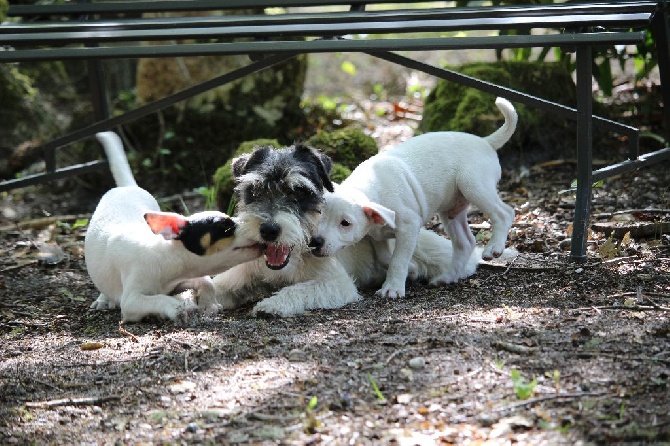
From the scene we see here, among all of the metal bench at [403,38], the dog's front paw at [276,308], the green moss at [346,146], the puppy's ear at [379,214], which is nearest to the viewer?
the dog's front paw at [276,308]

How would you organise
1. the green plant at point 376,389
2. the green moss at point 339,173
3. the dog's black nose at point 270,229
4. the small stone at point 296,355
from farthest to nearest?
the green moss at point 339,173 → the dog's black nose at point 270,229 → the small stone at point 296,355 → the green plant at point 376,389

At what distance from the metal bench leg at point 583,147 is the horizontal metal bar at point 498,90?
0.34 ft

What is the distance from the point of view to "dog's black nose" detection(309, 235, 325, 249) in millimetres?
5527

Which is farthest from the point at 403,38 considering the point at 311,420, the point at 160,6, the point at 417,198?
the point at 311,420

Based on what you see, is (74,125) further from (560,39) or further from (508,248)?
(560,39)

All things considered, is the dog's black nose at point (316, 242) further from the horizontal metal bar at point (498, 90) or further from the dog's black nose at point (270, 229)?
the horizontal metal bar at point (498, 90)

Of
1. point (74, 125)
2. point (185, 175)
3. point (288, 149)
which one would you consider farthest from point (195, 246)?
point (74, 125)

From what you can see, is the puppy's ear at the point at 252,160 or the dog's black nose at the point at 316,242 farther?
the puppy's ear at the point at 252,160

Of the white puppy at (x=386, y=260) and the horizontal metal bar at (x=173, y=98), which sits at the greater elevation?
the horizontal metal bar at (x=173, y=98)

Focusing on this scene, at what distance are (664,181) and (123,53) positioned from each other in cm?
460

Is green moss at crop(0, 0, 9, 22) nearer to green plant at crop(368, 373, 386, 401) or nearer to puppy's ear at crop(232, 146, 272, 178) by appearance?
puppy's ear at crop(232, 146, 272, 178)

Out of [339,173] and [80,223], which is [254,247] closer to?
[339,173]

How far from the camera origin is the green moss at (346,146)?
7.99m

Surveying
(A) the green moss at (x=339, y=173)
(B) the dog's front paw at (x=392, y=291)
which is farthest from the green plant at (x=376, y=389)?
(A) the green moss at (x=339, y=173)
